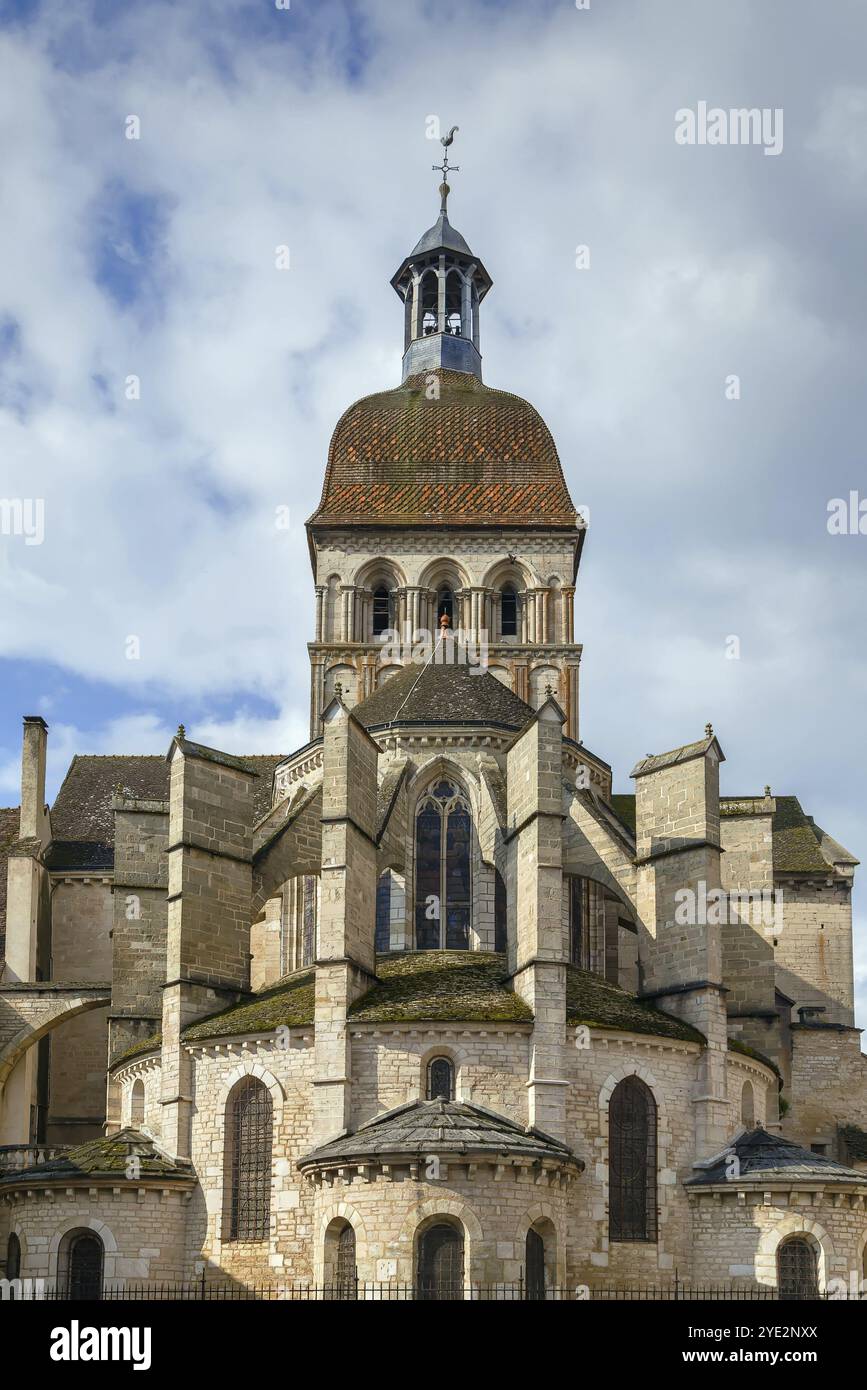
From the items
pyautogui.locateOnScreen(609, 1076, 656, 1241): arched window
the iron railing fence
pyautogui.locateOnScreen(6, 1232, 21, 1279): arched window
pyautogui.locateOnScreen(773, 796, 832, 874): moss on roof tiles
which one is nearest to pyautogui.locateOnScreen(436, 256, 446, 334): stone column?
pyautogui.locateOnScreen(773, 796, 832, 874): moss on roof tiles

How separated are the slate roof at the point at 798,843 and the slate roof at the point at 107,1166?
54.9 ft

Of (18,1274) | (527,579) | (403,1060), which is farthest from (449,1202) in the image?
(527,579)

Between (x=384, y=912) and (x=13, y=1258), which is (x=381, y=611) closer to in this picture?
(x=384, y=912)

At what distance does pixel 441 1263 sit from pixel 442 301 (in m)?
36.3

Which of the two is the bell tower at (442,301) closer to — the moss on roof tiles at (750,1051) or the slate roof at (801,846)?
the slate roof at (801,846)

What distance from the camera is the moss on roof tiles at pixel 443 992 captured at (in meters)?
32.8

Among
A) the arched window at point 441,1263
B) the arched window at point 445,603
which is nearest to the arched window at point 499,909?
the arched window at point 441,1263

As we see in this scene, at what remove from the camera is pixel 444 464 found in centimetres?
5406

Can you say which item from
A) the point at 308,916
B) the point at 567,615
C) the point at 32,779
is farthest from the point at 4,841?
the point at 567,615

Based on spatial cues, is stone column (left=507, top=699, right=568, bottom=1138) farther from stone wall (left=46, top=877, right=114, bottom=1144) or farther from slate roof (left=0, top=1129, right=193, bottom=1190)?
stone wall (left=46, top=877, right=114, bottom=1144)

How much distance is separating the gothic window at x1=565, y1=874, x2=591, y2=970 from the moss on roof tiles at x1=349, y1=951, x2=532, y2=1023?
2.41 metres
